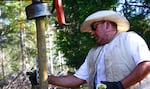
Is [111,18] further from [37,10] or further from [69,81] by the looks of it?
[69,81]

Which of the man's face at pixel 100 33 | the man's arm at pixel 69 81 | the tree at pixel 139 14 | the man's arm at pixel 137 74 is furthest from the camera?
the tree at pixel 139 14

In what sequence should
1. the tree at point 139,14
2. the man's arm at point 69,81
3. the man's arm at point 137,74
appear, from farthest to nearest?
the tree at point 139,14 < the man's arm at point 69,81 < the man's arm at point 137,74

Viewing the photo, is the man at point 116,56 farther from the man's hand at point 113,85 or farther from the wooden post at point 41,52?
the wooden post at point 41,52

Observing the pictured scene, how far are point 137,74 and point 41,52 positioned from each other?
892mm

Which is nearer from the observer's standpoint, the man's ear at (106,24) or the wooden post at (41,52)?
the wooden post at (41,52)

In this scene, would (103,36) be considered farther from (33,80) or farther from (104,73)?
(33,80)

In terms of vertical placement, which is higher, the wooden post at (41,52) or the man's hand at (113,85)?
the wooden post at (41,52)

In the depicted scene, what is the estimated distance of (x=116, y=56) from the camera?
4.13 meters

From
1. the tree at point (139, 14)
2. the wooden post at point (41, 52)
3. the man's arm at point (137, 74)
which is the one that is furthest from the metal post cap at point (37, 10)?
the tree at point (139, 14)

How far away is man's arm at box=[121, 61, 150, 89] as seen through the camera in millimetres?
3869

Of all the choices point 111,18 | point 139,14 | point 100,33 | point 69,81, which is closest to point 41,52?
point 100,33

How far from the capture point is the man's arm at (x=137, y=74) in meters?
3.87

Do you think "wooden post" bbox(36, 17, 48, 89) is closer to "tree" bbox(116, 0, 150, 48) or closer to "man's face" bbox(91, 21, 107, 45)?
"man's face" bbox(91, 21, 107, 45)

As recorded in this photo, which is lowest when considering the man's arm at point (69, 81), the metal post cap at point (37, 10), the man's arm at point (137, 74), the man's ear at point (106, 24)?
the man's arm at point (69, 81)
